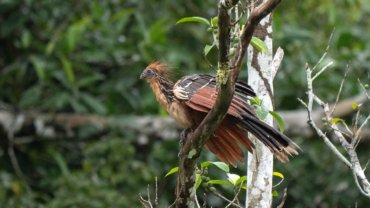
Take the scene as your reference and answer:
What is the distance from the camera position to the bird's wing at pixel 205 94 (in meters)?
4.27

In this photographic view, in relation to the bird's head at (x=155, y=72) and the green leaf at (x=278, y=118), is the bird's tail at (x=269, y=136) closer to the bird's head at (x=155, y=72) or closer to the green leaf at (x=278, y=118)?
the green leaf at (x=278, y=118)

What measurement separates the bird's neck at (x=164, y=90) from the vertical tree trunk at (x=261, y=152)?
368mm

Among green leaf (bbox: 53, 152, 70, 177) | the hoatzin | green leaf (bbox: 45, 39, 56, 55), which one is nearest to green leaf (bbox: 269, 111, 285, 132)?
the hoatzin

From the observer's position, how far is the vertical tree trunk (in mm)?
4484

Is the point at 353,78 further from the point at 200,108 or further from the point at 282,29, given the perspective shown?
the point at 200,108

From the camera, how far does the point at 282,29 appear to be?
7574mm

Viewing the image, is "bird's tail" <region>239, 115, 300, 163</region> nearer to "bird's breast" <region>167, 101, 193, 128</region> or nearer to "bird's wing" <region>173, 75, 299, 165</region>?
"bird's wing" <region>173, 75, 299, 165</region>

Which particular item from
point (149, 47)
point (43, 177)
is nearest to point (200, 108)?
point (149, 47)

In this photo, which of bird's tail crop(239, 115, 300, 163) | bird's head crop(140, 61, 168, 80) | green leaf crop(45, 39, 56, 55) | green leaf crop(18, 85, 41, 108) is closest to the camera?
bird's tail crop(239, 115, 300, 163)

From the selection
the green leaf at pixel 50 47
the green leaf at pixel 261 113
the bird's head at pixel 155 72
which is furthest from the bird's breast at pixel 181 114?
the green leaf at pixel 50 47

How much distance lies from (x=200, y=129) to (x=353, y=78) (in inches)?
171

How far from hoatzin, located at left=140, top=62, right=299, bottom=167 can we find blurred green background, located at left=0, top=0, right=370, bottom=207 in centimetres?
250

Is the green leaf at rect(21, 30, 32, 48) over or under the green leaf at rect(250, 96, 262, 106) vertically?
under

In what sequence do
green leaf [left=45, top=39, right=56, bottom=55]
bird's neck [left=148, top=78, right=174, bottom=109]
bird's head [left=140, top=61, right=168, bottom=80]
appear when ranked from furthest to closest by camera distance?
green leaf [left=45, top=39, right=56, bottom=55], bird's head [left=140, top=61, right=168, bottom=80], bird's neck [left=148, top=78, right=174, bottom=109]
